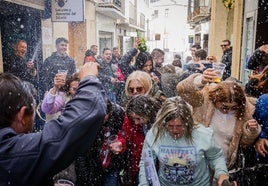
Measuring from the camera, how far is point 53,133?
4.81 feet

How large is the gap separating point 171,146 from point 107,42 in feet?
61.4

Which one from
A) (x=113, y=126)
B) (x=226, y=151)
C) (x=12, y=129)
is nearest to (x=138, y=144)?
(x=113, y=126)

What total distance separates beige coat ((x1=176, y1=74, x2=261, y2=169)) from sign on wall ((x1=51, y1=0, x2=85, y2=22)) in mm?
6592

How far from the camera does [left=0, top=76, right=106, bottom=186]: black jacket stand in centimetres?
144

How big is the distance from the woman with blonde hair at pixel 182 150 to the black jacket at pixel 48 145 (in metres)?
1.21

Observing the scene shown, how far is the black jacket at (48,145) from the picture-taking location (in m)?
1.44

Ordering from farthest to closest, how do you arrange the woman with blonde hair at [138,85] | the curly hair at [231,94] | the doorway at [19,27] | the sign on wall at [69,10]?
Answer: the sign on wall at [69,10] → the doorway at [19,27] → the woman with blonde hair at [138,85] → the curly hair at [231,94]

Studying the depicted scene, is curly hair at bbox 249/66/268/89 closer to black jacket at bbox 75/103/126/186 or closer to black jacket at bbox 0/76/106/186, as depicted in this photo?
black jacket at bbox 75/103/126/186

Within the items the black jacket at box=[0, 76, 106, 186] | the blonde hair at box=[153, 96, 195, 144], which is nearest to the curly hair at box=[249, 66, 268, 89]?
the blonde hair at box=[153, 96, 195, 144]

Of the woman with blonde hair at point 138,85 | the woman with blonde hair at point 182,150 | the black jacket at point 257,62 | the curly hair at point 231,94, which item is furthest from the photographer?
the black jacket at point 257,62

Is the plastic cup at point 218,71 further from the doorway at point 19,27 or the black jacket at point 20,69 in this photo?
the doorway at point 19,27

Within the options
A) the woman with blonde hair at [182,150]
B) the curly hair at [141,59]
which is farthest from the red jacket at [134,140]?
the curly hair at [141,59]

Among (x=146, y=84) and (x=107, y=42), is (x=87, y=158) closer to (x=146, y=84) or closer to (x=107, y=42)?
(x=146, y=84)

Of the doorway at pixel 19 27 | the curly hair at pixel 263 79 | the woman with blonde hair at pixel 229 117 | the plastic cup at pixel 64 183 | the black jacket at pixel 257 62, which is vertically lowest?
the plastic cup at pixel 64 183
